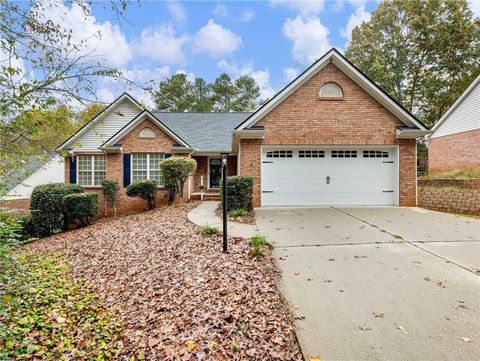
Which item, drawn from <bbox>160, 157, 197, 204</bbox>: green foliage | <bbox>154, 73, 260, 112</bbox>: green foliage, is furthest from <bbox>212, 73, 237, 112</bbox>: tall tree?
<bbox>160, 157, 197, 204</bbox>: green foliage

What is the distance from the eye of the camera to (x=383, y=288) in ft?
12.4

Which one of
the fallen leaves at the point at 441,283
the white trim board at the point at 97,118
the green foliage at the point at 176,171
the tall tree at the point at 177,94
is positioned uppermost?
the tall tree at the point at 177,94

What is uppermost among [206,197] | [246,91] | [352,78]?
[246,91]

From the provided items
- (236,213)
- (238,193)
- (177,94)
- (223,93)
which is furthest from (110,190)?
A: (223,93)

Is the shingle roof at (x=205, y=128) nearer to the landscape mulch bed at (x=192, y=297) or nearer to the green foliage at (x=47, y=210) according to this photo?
the green foliage at (x=47, y=210)

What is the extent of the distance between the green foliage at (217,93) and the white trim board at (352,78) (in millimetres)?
27591

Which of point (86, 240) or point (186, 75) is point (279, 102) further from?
point (186, 75)

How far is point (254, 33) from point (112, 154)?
8715 mm

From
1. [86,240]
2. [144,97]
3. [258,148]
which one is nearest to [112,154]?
[86,240]

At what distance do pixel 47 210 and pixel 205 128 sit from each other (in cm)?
1027

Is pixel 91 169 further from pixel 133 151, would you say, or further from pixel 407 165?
pixel 407 165

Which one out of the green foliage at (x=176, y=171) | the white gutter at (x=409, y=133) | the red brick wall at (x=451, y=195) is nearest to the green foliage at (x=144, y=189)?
the green foliage at (x=176, y=171)

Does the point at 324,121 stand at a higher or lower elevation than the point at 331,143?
higher

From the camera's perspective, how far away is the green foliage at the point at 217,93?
3716cm
